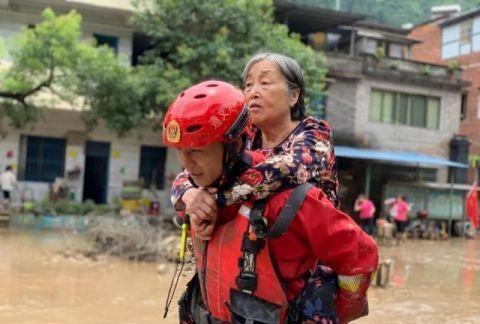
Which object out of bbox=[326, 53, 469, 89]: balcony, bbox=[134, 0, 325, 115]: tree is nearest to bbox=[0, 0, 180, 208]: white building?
bbox=[134, 0, 325, 115]: tree

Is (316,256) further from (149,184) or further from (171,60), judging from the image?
(149,184)

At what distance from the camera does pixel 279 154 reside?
171 cm

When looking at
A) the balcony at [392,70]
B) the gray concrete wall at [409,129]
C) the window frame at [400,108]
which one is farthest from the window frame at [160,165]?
the window frame at [400,108]

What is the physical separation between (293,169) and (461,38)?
27807 millimetres

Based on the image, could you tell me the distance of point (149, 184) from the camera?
18.5 meters

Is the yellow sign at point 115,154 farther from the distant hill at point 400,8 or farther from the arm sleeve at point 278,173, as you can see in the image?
the arm sleeve at point 278,173

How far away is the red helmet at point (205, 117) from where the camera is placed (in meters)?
1.52

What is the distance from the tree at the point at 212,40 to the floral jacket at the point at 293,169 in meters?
12.4

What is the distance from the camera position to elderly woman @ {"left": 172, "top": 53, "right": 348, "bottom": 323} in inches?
63.4

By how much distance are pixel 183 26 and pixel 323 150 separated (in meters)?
14.0

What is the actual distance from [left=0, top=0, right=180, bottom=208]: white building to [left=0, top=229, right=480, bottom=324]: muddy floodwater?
184 inches

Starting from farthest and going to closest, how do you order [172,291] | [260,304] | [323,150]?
1. [172,291]
2. [323,150]
3. [260,304]

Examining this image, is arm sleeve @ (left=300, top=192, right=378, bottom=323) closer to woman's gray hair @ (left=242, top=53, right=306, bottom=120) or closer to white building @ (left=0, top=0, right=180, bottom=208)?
woman's gray hair @ (left=242, top=53, right=306, bottom=120)

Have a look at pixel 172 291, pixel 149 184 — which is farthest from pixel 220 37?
pixel 172 291
